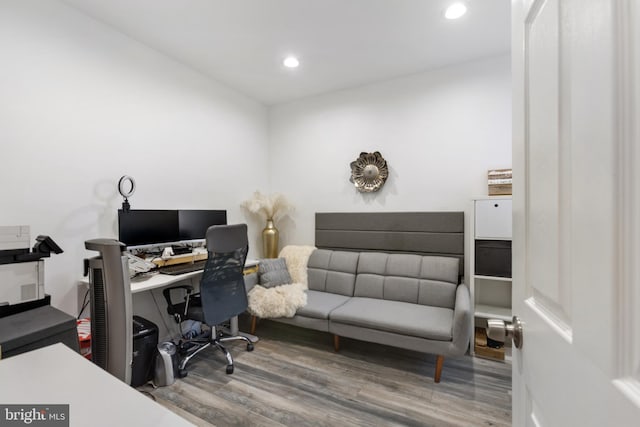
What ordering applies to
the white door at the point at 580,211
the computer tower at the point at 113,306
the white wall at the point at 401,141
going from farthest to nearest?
1. the white wall at the point at 401,141
2. the computer tower at the point at 113,306
3. the white door at the point at 580,211

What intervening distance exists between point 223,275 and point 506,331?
2101mm

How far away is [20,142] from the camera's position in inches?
73.5

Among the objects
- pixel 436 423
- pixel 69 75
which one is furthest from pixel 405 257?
pixel 69 75

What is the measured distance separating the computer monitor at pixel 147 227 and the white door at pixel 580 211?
2616 millimetres

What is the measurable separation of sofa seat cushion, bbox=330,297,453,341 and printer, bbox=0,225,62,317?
2.01 meters

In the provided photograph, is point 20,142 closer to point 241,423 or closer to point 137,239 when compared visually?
point 137,239

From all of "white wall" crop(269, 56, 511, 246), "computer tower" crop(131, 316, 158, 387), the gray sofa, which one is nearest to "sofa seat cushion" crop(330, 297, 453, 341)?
the gray sofa

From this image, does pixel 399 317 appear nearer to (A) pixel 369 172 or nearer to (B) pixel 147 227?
(A) pixel 369 172

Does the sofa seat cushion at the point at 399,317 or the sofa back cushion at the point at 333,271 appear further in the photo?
the sofa back cushion at the point at 333,271

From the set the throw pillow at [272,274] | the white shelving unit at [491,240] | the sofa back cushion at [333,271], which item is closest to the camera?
the white shelving unit at [491,240]

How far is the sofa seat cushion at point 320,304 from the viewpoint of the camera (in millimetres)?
2588

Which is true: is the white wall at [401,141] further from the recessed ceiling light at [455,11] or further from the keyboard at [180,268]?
the keyboard at [180,268]

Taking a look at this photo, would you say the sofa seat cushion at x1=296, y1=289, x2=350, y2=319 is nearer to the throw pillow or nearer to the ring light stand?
the throw pillow

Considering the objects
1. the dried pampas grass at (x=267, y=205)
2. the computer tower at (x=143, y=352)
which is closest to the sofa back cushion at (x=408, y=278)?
the dried pampas grass at (x=267, y=205)
